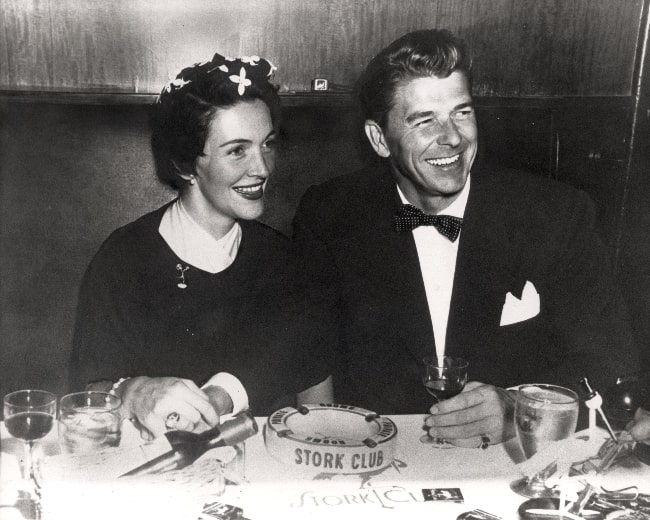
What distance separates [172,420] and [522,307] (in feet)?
3.44

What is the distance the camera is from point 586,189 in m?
2.15

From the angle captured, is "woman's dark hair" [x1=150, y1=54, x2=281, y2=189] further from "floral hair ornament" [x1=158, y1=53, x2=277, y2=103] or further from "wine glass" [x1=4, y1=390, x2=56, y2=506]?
"wine glass" [x1=4, y1=390, x2=56, y2=506]

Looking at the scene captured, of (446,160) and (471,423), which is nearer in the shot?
(471,423)

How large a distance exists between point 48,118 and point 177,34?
38 cm

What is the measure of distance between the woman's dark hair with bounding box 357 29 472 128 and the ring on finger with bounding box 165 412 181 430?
102 cm

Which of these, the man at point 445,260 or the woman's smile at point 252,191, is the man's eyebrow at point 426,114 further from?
the woman's smile at point 252,191

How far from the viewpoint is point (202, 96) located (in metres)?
1.73

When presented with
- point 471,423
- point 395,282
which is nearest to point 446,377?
point 471,423

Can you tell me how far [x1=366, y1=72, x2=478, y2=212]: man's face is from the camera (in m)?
1.90

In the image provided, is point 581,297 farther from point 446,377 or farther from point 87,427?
point 87,427

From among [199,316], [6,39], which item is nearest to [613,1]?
[199,316]

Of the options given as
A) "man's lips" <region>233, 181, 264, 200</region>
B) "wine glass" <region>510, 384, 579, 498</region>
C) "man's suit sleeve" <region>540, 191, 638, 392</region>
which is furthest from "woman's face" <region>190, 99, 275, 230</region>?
"wine glass" <region>510, 384, 579, 498</region>

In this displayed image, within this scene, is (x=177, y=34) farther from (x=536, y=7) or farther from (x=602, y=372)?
(x=602, y=372)

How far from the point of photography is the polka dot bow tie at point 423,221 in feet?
6.29
